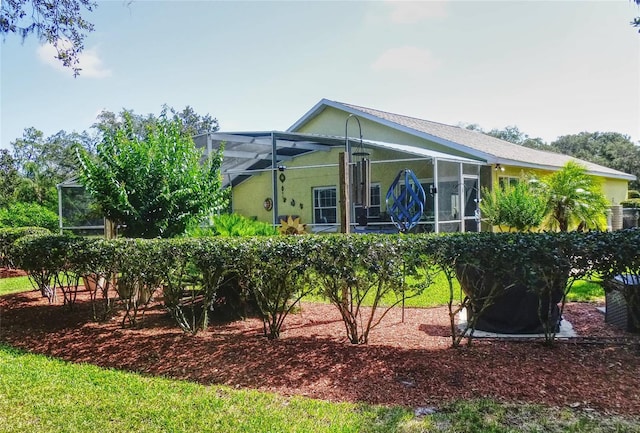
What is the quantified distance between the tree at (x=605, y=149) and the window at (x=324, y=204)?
83.8 ft

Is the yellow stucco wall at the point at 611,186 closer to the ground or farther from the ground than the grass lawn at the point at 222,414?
farther from the ground

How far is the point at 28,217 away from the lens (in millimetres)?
20891

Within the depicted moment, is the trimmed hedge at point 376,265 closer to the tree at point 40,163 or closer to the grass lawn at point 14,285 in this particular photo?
the grass lawn at point 14,285

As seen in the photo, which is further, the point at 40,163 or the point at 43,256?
the point at 40,163

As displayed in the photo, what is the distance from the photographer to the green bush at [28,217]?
20.4m

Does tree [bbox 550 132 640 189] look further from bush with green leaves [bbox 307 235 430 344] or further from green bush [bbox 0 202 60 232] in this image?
green bush [bbox 0 202 60 232]

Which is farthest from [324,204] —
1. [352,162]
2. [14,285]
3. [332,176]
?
[14,285]

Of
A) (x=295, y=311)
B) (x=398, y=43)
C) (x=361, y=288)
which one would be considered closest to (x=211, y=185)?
(x=295, y=311)

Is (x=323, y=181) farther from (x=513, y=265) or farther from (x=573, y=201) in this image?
(x=513, y=265)

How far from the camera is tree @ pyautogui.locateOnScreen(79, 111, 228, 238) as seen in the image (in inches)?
267

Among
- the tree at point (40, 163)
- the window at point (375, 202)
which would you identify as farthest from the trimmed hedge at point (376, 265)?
the tree at point (40, 163)

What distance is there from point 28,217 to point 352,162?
16.3 m

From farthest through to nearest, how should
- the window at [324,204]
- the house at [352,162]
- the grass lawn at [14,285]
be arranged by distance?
the window at [324,204]
the house at [352,162]
the grass lawn at [14,285]

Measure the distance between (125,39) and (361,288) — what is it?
808 cm
